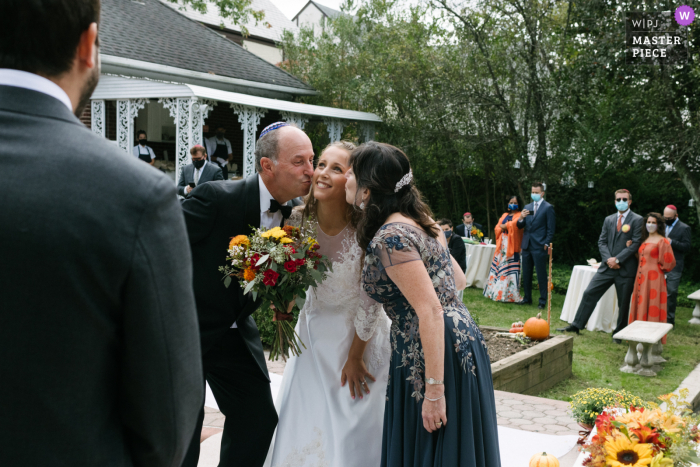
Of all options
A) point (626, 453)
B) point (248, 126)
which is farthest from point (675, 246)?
point (248, 126)

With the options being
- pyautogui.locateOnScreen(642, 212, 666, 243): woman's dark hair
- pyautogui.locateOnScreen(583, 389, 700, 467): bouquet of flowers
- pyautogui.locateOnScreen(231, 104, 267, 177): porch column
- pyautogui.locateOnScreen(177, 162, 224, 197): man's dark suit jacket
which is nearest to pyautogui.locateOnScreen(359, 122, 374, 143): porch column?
pyautogui.locateOnScreen(231, 104, 267, 177): porch column

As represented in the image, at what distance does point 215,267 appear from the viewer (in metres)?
2.95

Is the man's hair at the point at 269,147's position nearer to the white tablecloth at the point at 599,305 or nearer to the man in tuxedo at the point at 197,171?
the man in tuxedo at the point at 197,171

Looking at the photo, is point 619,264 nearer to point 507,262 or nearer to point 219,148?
point 507,262

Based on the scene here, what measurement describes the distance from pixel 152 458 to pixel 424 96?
650 inches

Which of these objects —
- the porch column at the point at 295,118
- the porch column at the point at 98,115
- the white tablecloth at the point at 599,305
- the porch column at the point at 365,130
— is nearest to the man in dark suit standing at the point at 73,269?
the white tablecloth at the point at 599,305

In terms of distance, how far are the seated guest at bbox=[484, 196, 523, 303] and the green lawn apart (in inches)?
13.5

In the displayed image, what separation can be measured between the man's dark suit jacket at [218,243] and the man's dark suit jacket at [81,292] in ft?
6.16

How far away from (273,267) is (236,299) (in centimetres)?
34

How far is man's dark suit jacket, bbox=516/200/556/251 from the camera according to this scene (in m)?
11.1

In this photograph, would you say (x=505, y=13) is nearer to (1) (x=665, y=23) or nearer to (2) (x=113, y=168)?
(1) (x=665, y=23)

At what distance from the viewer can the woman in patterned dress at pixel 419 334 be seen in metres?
2.63

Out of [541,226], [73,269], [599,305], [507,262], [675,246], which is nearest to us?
[73,269]

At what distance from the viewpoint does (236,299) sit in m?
3.01
